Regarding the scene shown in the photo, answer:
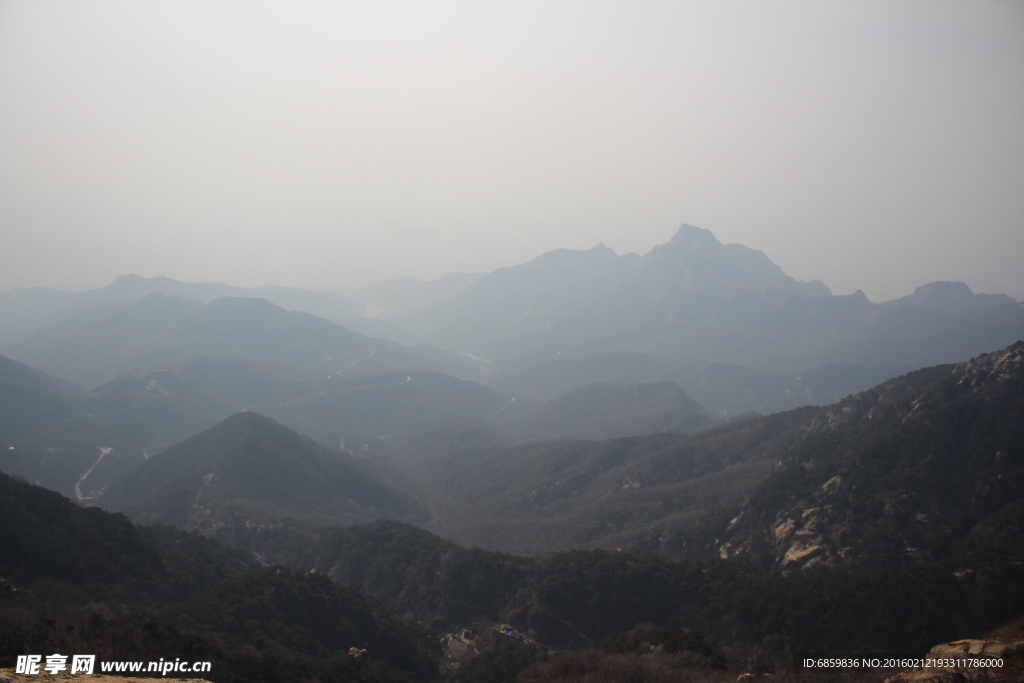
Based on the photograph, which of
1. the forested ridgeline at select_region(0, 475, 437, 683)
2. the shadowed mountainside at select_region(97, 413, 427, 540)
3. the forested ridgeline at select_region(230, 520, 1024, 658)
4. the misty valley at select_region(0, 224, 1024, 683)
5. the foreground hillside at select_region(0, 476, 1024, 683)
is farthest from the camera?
the shadowed mountainside at select_region(97, 413, 427, 540)

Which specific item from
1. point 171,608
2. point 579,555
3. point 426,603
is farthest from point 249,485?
point 579,555

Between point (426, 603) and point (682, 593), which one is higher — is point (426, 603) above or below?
below

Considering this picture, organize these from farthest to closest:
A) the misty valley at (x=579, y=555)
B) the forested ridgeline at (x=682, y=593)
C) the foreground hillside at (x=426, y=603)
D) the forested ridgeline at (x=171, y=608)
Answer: the forested ridgeline at (x=682, y=593) < the misty valley at (x=579, y=555) < the foreground hillside at (x=426, y=603) < the forested ridgeline at (x=171, y=608)

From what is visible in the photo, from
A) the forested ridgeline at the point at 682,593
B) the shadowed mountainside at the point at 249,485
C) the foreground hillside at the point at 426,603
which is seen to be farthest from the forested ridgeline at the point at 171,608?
the shadowed mountainside at the point at 249,485

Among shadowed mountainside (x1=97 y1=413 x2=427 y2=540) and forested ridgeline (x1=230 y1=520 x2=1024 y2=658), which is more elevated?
shadowed mountainside (x1=97 y1=413 x2=427 y2=540)

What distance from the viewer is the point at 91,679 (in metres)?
21.7

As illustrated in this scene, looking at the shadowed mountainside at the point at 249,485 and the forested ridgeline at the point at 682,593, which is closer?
the forested ridgeline at the point at 682,593

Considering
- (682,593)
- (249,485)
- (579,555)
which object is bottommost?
(682,593)

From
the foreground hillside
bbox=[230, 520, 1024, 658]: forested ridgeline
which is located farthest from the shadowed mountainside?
the foreground hillside

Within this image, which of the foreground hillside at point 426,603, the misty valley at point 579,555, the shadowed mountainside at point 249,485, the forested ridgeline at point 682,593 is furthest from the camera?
the shadowed mountainside at point 249,485

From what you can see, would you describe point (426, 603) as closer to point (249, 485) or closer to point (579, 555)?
point (579, 555)

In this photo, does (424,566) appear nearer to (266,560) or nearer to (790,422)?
(266,560)

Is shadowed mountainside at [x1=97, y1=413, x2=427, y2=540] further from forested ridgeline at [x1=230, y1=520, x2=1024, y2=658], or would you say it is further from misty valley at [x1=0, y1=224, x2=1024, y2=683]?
forested ridgeline at [x1=230, y1=520, x2=1024, y2=658]

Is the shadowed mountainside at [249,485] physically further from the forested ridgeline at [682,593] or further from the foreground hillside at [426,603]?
the foreground hillside at [426,603]
